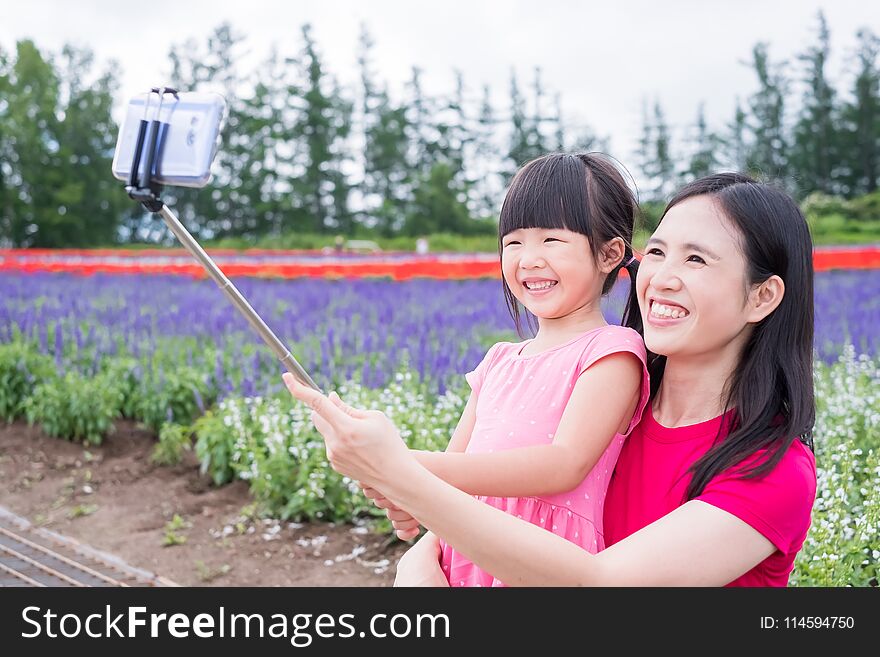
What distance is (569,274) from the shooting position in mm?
1539

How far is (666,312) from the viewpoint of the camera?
4.45 feet

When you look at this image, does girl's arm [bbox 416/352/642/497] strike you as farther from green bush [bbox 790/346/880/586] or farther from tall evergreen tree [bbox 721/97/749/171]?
tall evergreen tree [bbox 721/97/749/171]

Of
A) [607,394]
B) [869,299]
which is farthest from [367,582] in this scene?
[869,299]

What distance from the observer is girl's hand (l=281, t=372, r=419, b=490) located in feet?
3.74

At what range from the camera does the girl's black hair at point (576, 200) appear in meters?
1.55

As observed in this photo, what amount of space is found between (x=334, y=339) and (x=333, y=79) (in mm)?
27044

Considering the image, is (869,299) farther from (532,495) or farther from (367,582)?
(532,495)

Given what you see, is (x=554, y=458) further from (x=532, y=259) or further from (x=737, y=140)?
(x=737, y=140)

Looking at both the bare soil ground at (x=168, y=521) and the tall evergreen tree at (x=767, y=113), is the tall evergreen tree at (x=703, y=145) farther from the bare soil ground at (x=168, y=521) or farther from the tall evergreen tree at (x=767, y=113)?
the bare soil ground at (x=168, y=521)

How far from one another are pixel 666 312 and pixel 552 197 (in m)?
0.31

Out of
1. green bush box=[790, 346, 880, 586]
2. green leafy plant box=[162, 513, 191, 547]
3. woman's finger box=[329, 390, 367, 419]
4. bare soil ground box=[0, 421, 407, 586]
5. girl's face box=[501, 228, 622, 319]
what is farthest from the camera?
green leafy plant box=[162, 513, 191, 547]

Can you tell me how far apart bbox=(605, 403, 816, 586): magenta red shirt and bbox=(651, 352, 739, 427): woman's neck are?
2cm

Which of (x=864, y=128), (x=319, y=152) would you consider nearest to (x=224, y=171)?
(x=319, y=152)

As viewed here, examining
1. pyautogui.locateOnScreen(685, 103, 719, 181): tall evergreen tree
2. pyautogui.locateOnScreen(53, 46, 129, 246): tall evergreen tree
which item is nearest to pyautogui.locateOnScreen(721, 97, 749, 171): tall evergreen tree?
pyautogui.locateOnScreen(685, 103, 719, 181): tall evergreen tree
